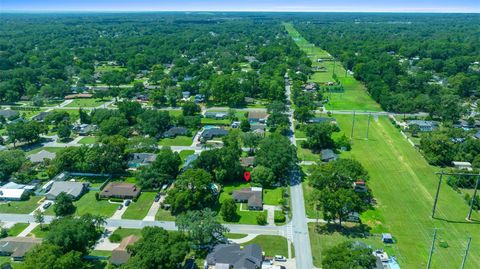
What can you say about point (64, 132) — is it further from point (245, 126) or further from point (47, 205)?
point (245, 126)

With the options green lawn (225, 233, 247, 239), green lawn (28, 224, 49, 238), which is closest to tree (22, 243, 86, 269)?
green lawn (28, 224, 49, 238)

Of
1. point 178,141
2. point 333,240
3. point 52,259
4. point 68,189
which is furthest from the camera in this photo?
point 178,141

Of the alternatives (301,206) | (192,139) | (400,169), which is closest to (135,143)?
(192,139)

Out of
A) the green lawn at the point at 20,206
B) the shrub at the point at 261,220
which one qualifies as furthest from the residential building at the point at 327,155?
the green lawn at the point at 20,206

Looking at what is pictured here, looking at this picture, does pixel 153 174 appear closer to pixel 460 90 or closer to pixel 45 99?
pixel 45 99

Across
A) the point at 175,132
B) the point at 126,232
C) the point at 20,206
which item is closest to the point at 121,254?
the point at 126,232

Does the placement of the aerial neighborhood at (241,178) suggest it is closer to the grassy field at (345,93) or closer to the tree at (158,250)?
the tree at (158,250)

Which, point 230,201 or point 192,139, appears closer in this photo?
point 230,201
